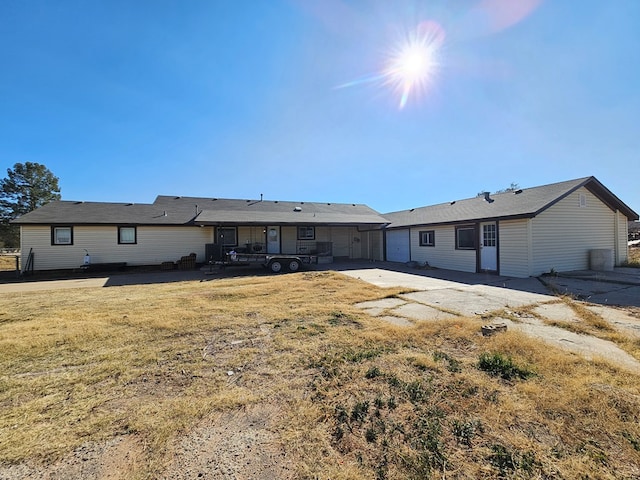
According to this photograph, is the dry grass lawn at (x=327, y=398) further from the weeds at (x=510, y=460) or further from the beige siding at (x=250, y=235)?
the beige siding at (x=250, y=235)

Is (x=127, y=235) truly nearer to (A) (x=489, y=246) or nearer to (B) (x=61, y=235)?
(B) (x=61, y=235)

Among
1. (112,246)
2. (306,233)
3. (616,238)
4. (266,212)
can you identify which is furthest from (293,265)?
(616,238)

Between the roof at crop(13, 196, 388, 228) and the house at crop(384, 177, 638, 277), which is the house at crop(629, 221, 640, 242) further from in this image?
the roof at crop(13, 196, 388, 228)

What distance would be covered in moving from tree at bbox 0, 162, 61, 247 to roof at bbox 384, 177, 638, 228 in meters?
46.1

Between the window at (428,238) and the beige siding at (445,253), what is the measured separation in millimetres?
176

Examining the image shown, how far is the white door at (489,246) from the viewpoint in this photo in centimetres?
1192

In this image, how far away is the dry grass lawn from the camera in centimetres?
200

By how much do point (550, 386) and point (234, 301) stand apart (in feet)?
21.4

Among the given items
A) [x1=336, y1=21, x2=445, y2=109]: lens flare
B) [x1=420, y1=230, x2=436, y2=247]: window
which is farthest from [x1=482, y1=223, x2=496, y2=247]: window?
[x1=336, y1=21, x2=445, y2=109]: lens flare

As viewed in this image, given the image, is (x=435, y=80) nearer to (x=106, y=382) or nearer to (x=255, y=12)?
(x=255, y=12)

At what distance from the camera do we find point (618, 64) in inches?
383

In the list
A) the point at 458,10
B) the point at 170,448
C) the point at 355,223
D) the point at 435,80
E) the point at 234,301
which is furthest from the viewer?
the point at 355,223

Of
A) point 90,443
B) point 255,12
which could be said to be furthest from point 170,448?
point 255,12

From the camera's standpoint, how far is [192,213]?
57.6 feet
